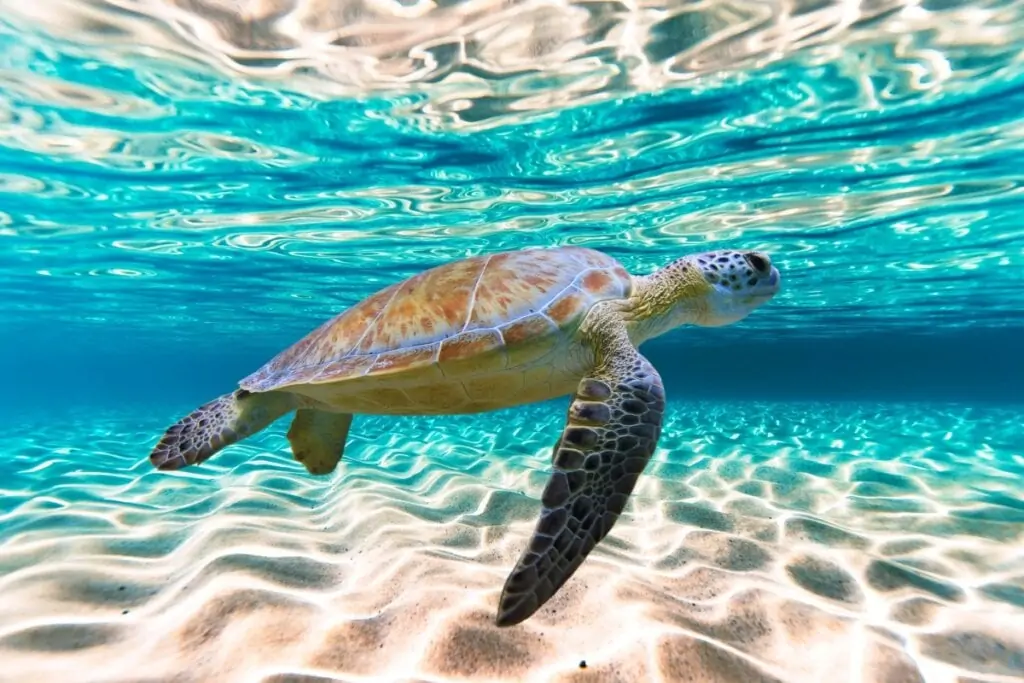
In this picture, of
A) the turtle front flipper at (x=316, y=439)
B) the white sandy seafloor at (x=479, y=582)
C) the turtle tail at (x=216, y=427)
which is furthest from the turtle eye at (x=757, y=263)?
the turtle tail at (x=216, y=427)

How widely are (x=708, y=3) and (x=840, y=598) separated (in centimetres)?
549

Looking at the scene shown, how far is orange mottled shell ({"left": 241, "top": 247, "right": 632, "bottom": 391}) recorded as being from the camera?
10.8ft

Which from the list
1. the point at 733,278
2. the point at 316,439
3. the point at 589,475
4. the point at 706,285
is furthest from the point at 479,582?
the point at 733,278

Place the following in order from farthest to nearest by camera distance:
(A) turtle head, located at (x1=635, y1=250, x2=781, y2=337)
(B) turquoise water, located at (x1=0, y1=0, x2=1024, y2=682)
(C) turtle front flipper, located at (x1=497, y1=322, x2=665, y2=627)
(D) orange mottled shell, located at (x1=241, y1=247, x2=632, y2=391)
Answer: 1. (A) turtle head, located at (x1=635, y1=250, x2=781, y2=337)
2. (D) orange mottled shell, located at (x1=241, y1=247, x2=632, y2=391)
3. (B) turquoise water, located at (x1=0, y1=0, x2=1024, y2=682)
4. (C) turtle front flipper, located at (x1=497, y1=322, x2=665, y2=627)

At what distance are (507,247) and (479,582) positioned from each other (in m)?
12.6

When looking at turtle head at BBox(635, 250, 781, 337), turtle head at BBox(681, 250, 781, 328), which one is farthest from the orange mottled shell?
turtle head at BBox(681, 250, 781, 328)

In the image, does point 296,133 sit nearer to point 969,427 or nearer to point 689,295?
point 689,295

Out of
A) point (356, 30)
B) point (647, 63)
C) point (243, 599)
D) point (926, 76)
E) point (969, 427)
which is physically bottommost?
point (969, 427)

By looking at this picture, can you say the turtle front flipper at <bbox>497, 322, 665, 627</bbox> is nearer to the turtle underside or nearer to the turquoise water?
the turquoise water

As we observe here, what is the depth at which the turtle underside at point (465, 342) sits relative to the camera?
3.30m

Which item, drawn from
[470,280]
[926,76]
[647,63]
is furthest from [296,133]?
[926,76]

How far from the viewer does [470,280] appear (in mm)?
3750

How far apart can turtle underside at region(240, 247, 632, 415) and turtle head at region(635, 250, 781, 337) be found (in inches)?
11.3

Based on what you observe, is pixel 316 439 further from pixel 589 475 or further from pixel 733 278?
pixel 733 278
